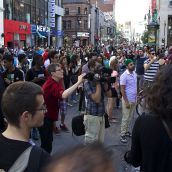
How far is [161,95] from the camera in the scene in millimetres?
2650

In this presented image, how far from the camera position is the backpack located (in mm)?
2299

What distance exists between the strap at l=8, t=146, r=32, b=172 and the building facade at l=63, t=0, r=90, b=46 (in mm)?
93498

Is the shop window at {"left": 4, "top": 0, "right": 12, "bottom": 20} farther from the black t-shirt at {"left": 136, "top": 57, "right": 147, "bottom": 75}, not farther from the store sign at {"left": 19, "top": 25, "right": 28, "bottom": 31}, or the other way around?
the black t-shirt at {"left": 136, "top": 57, "right": 147, "bottom": 75}

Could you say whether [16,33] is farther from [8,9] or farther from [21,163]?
[21,163]

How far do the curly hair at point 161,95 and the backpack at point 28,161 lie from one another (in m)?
0.82

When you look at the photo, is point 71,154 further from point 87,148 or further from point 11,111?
point 11,111

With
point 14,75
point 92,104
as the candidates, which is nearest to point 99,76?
point 92,104

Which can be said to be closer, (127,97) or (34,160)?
(34,160)

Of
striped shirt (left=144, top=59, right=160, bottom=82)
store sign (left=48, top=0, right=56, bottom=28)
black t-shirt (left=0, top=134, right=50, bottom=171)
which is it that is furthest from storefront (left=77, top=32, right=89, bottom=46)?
black t-shirt (left=0, top=134, right=50, bottom=171)

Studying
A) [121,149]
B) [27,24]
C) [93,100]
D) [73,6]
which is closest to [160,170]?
[93,100]

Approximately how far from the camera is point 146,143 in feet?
9.65

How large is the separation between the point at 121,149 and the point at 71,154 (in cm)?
642

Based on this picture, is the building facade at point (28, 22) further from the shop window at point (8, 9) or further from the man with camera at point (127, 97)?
the man with camera at point (127, 97)

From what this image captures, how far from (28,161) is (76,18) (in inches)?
3781
